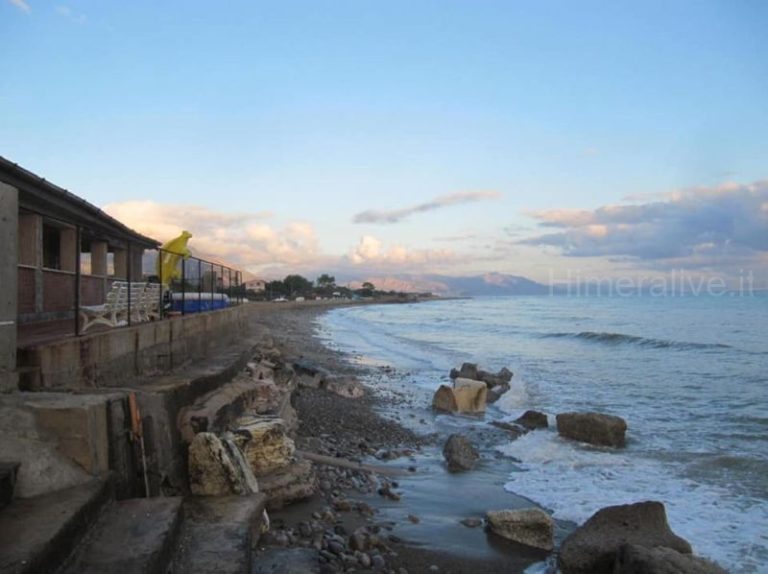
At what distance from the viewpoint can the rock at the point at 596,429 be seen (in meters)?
10.9

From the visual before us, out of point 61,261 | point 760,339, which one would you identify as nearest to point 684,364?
point 760,339

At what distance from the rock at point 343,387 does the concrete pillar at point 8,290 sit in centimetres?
1031

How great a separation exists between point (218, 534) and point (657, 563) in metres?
3.49

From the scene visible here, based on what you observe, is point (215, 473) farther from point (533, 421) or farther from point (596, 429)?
point (533, 421)

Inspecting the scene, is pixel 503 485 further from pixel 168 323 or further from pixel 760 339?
pixel 760 339

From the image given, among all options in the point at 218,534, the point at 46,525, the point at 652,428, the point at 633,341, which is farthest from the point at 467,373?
the point at 633,341

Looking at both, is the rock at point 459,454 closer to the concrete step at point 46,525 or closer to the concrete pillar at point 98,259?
the concrete step at point 46,525

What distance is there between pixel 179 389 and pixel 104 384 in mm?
880

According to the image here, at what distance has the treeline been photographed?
10066 centimetres

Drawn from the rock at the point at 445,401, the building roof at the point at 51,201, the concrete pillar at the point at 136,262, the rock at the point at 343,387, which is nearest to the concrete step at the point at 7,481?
the building roof at the point at 51,201

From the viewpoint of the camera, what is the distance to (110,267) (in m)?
21.1

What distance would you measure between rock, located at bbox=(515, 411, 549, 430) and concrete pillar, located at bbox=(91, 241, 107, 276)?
12.7 metres

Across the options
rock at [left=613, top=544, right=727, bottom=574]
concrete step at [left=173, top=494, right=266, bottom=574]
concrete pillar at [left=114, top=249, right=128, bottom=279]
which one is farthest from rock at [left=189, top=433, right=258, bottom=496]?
concrete pillar at [left=114, top=249, right=128, bottom=279]

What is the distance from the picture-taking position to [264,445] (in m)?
6.91
